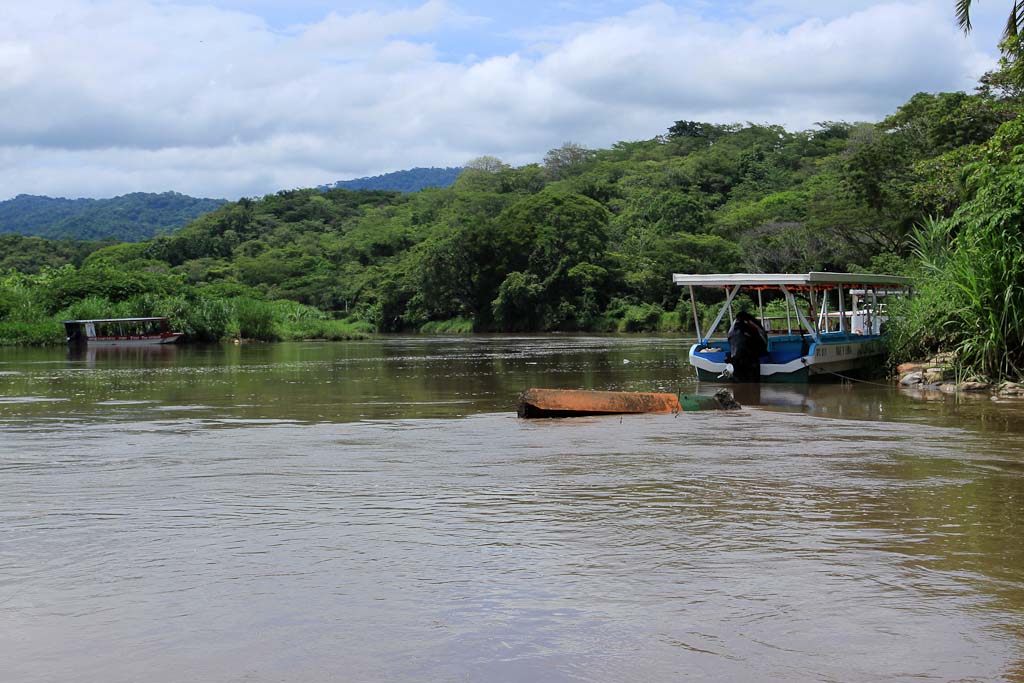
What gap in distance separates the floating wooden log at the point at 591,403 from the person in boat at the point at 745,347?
657cm

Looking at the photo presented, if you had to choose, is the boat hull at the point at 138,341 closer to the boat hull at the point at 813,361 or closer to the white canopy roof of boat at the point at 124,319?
the white canopy roof of boat at the point at 124,319

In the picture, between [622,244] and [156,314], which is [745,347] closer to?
[156,314]

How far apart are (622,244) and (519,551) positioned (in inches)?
3032

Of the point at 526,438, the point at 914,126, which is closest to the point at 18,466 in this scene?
the point at 526,438

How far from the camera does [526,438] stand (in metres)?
12.7

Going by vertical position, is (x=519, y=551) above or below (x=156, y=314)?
below

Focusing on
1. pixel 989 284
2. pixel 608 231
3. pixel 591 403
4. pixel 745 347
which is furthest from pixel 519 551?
pixel 608 231

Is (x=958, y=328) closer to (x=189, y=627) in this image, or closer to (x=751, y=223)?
(x=189, y=627)

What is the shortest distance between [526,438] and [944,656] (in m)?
8.14

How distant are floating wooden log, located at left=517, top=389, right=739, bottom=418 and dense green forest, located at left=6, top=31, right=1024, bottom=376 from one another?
6541 millimetres

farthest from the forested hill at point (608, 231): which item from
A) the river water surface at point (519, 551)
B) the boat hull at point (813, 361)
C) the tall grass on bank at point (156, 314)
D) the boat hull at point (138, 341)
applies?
the river water surface at point (519, 551)

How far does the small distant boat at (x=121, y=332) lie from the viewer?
55.7m

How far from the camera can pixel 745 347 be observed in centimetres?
2128

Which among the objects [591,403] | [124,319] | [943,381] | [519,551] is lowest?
[519,551]
